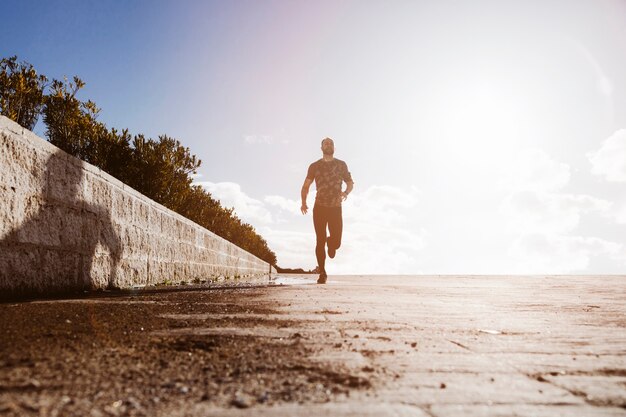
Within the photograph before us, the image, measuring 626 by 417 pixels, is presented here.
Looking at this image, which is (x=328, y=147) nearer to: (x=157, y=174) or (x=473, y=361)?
(x=473, y=361)

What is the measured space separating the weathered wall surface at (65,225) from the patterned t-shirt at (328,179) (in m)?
2.54

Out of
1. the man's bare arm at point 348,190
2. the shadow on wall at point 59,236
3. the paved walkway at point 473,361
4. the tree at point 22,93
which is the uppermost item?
the tree at point 22,93

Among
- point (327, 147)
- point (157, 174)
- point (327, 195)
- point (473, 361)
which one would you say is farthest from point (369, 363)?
point (157, 174)

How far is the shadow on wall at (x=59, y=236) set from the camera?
3332 millimetres

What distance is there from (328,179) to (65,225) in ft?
14.5

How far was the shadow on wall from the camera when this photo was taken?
333 centimetres

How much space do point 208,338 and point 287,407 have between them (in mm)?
869

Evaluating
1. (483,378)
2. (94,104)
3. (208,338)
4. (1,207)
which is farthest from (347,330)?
(94,104)

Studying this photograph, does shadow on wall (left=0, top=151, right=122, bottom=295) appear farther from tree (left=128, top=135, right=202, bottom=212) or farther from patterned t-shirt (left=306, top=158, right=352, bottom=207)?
tree (left=128, top=135, right=202, bottom=212)

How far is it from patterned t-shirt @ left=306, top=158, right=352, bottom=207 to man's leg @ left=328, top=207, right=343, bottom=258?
12 cm

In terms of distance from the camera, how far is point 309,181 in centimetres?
780

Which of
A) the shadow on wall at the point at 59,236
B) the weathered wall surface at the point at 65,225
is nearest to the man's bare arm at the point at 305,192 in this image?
the weathered wall surface at the point at 65,225

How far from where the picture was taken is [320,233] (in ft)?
25.4

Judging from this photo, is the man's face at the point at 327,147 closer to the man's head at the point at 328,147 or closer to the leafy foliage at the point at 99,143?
the man's head at the point at 328,147
